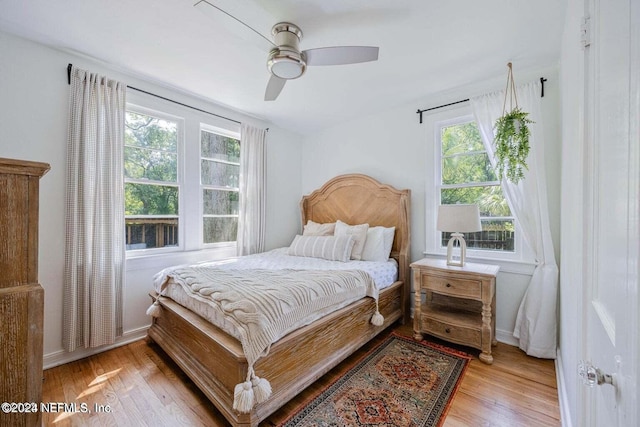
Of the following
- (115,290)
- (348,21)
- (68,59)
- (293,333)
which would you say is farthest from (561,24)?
(115,290)

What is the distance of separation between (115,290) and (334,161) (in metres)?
3.01

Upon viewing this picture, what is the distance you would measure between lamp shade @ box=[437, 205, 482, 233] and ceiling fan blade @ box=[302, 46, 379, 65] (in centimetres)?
145

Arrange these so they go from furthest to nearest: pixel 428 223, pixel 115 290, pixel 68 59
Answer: pixel 428 223 < pixel 115 290 < pixel 68 59

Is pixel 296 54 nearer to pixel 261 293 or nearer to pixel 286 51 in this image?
pixel 286 51

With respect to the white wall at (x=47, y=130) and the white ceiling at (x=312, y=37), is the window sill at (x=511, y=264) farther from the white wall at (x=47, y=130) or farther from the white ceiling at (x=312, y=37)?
the white wall at (x=47, y=130)

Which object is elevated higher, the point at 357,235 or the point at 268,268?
the point at 357,235

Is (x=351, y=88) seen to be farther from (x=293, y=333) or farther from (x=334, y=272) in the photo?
(x=293, y=333)

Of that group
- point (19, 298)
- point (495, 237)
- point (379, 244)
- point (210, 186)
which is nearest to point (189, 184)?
point (210, 186)

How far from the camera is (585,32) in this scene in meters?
1.03

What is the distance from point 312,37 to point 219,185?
6.85 ft

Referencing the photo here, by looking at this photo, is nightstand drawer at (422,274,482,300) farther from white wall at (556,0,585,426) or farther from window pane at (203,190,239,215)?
window pane at (203,190,239,215)

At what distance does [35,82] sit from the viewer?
2.08 meters

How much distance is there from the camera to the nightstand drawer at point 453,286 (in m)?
2.21

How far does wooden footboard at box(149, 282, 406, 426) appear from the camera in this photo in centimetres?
151
